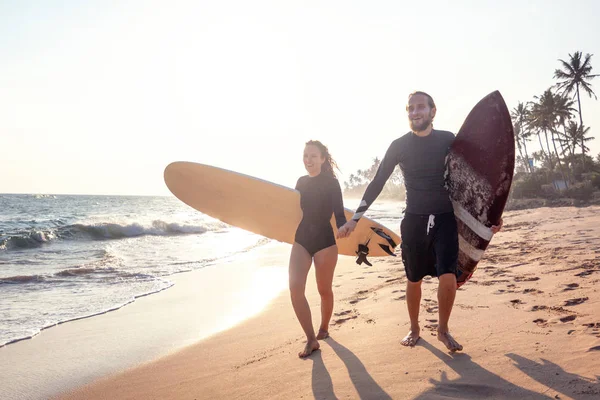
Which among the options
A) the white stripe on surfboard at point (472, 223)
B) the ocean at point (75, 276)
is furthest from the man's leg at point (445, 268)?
the ocean at point (75, 276)

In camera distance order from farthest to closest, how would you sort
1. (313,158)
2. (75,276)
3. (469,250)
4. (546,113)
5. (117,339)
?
(546,113)
(75,276)
(117,339)
(313,158)
(469,250)

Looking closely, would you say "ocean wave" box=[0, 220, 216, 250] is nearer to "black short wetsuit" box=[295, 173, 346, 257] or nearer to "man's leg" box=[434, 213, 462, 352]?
"black short wetsuit" box=[295, 173, 346, 257]

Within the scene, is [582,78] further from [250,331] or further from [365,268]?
[250,331]

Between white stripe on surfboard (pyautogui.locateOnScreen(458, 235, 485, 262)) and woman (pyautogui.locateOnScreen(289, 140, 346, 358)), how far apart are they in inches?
37.1

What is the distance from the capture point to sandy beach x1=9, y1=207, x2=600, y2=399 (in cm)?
238

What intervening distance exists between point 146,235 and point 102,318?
15.4 m

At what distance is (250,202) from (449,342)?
2.85 metres

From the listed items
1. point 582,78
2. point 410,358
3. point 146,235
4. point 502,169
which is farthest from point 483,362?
point 582,78

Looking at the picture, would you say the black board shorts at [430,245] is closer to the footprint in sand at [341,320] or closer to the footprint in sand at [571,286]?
the footprint in sand at [341,320]

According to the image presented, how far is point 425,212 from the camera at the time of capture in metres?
3.14

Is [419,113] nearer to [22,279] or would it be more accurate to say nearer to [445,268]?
[445,268]

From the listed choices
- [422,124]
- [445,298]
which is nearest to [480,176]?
[422,124]

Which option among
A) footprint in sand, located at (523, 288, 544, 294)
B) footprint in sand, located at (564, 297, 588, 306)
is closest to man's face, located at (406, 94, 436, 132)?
footprint in sand, located at (564, 297, 588, 306)

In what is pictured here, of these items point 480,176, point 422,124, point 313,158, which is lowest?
point 480,176
